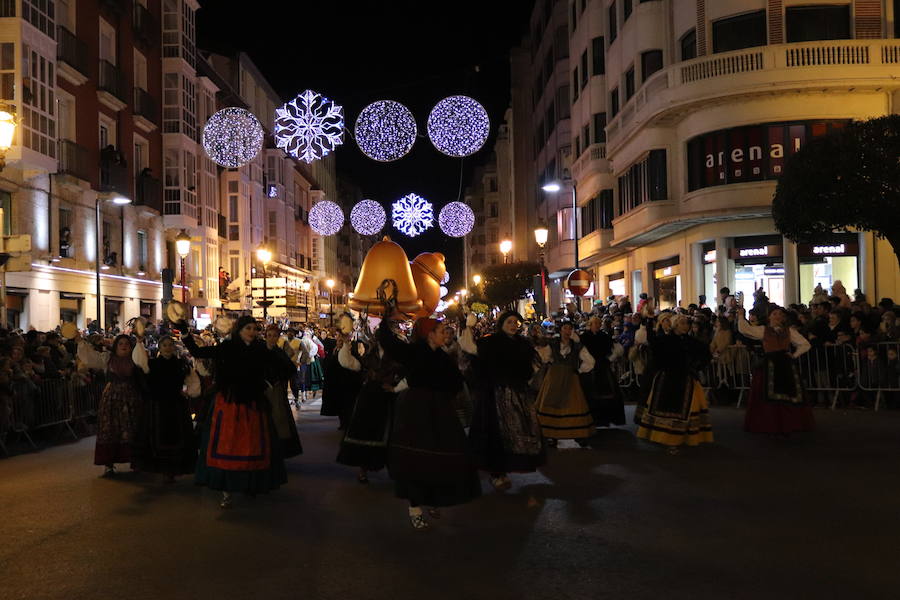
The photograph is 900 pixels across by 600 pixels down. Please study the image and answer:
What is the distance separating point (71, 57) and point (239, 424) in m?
23.0

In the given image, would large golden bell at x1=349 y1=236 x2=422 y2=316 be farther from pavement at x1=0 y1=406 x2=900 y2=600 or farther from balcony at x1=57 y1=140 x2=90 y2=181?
balcony at x1=57 y1=140 x2=90 y2=181

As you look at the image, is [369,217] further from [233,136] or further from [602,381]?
[602,381]

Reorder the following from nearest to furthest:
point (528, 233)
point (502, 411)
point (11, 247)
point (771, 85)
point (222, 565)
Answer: point (222, 565)
point (502, 411)
point (11, 247)
point (771, 85)
point (528, 233)

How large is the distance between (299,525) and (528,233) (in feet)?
180

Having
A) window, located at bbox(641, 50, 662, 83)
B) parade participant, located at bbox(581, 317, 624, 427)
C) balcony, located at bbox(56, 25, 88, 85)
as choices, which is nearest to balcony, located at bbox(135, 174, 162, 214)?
balcony, located at bbox(56, 25, 88, 85)

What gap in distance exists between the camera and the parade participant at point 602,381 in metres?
13.3

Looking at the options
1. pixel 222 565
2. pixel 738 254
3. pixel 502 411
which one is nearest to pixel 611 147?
pixel 738 254

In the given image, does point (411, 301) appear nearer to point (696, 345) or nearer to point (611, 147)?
point (696, 345)

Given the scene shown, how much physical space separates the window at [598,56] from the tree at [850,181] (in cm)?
1718

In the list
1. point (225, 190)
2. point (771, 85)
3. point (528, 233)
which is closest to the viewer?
point (771, 85)

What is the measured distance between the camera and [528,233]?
62.0 meters

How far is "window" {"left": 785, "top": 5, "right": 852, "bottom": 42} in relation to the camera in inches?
953

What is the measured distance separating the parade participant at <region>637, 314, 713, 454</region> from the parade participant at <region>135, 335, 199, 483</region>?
222 inches

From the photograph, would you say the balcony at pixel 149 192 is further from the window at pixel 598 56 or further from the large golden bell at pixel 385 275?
the large golden bell at pixel 385 275
